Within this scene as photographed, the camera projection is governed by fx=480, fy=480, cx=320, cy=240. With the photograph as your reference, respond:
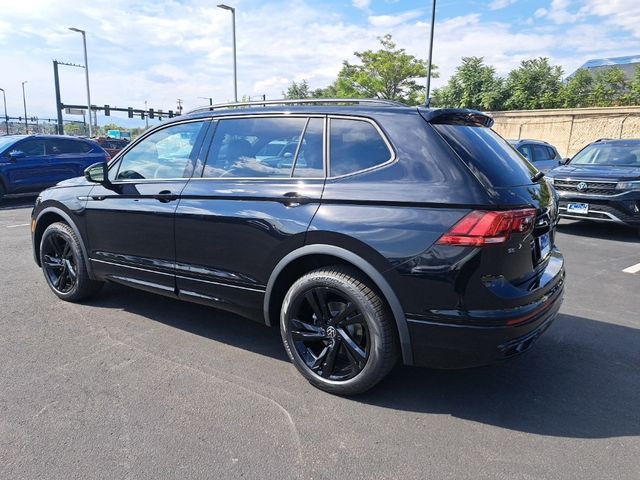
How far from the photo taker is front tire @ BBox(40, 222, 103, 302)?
4.46 meters

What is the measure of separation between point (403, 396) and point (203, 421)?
1.23m

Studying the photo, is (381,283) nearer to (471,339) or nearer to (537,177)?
(471,339)

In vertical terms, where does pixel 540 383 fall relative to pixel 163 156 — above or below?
below

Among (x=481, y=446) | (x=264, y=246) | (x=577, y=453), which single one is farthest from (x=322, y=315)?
(x=577, y=453)

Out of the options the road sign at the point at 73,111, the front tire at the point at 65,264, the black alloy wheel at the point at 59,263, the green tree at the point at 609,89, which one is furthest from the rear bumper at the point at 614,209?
the road sign at the point at 73,111

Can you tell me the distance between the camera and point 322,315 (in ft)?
9.98

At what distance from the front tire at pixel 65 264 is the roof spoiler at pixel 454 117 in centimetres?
336

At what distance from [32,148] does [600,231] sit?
12.5 meters

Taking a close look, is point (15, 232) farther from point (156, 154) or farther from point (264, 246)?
point (264, 246)

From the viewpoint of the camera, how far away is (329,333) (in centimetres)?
302

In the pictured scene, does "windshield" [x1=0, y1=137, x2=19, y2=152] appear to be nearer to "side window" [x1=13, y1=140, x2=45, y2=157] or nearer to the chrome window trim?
"side window" [x1=13, y1=140, x2=45, y2=157]

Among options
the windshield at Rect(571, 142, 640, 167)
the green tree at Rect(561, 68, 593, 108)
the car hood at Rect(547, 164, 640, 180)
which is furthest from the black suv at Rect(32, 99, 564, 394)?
the green tree at Rect(561, 68, 593, 108)

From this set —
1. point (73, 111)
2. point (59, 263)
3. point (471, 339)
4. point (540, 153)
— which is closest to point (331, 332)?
point (471, 339)

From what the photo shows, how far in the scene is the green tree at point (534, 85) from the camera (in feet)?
105
